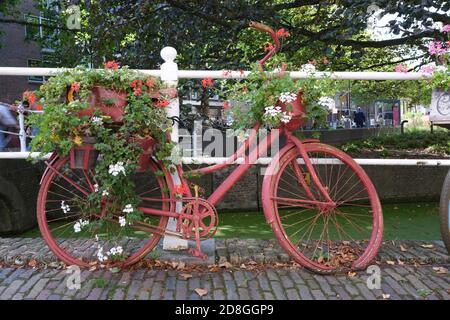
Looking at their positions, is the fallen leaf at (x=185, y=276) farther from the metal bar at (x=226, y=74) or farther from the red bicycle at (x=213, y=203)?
the metal bar at (x=226, y=74)

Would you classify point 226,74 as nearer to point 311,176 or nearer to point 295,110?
point 295,110

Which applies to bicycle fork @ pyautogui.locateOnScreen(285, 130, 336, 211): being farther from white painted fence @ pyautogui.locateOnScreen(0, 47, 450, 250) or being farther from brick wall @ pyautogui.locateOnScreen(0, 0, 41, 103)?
brick wall @ pyautogui.locateOnScreen(0, 0, 41, 103)

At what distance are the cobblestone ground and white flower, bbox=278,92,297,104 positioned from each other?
3.60ft

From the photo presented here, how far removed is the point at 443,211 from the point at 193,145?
236 centimetres

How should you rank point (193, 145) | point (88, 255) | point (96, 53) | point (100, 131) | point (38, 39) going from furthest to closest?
point (38, 39), point (96, 53), point (193, 145), point (88, 255), point (100, 131)

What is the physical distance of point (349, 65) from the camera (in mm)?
6914

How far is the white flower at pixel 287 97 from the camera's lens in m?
2.79

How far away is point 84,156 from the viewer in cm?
271

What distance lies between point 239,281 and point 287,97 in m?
1.19

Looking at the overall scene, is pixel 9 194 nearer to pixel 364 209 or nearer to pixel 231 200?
pixel 231 200

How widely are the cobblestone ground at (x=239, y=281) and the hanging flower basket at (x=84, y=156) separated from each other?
710mm

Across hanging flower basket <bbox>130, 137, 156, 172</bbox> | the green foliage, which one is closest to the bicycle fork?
the green foliage

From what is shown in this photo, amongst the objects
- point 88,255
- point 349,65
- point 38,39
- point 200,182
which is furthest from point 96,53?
point 38,39

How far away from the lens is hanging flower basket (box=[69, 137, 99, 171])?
106 inches
